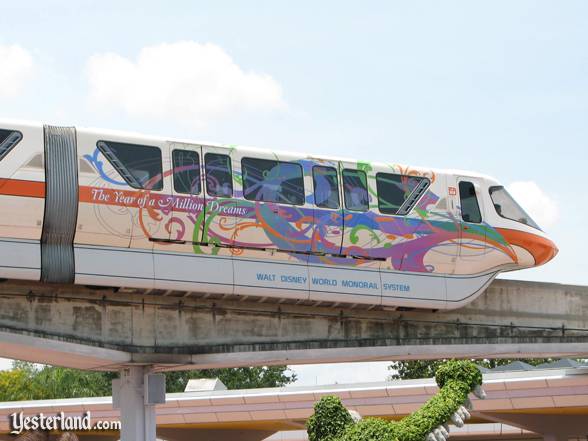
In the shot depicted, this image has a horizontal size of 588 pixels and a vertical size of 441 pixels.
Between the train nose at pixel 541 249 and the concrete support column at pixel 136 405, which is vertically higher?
the train nose at pixel 541 249

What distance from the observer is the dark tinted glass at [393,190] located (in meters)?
27.6

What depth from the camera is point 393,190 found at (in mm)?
27875

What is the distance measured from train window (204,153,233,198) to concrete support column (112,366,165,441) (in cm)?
463

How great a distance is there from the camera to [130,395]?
1070 inches

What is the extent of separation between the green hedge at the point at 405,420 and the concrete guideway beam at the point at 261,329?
653cm

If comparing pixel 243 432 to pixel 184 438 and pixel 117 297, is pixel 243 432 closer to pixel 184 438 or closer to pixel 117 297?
pixel 184 438

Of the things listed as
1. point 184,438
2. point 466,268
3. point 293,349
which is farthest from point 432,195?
point 184,438

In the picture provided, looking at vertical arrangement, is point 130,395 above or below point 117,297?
below

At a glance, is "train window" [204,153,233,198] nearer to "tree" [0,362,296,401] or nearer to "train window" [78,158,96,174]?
"train window" [78,158,96,174]

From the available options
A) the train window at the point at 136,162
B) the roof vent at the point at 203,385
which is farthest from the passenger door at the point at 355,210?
the roof vent at the point at 203,385

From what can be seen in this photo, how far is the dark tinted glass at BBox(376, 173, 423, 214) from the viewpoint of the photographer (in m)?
27.6

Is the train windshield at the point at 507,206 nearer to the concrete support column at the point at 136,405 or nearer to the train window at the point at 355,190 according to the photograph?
the train window at the point at 355,190

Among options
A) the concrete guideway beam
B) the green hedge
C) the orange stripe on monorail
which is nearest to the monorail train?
the orange stripe on monorail

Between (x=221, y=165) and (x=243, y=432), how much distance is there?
114ft
